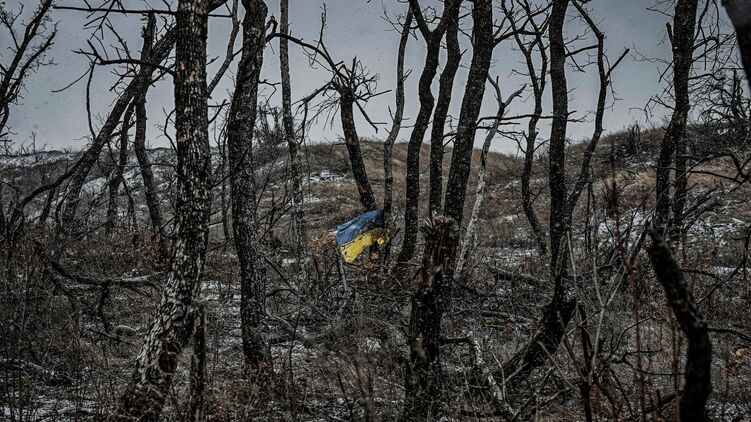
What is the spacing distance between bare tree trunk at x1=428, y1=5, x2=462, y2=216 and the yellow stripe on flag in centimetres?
113

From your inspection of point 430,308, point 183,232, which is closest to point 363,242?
point 430,308

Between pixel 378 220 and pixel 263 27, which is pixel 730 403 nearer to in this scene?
pixel 263 27

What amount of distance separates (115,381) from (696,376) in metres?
4.38

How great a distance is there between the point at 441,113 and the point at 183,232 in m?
6.68

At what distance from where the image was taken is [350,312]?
21.6 feet

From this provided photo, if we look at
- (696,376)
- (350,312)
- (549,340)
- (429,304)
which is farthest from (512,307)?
(696,376)

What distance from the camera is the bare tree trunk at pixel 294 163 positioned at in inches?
327

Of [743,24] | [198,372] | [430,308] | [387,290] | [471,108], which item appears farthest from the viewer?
[387,290]

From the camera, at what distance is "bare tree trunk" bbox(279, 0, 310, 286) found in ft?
27.2

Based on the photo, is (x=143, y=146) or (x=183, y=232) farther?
(x=143, y=146)

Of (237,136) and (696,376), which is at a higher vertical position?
(237,136)

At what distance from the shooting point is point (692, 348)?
136 centimetres

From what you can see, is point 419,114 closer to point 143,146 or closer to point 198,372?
point 143,146

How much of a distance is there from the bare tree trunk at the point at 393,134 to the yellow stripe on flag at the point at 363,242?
153 mm
